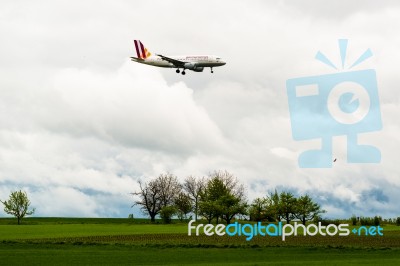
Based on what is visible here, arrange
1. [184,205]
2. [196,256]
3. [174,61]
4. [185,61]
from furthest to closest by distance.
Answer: [184,205]
[185,61]
[174,61]
[196,256]

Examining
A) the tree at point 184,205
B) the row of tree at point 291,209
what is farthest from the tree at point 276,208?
the tree at point 184,205

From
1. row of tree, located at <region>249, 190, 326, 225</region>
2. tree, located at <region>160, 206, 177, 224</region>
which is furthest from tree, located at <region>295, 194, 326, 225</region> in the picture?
tree, located at <region>160, 206, 177, 224</region>

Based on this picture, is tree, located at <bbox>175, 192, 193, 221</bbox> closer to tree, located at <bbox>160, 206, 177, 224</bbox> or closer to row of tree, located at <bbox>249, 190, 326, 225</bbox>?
tree, located at <bbox>160, 206, 177, 224</bbox>

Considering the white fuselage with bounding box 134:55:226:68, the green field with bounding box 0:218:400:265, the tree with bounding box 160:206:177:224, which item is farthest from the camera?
the tree with bounding box 160:206:177:224

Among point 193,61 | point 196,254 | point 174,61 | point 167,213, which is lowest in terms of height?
point 196,254

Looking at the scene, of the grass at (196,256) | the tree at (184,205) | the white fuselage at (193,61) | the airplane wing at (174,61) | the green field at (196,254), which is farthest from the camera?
the tree at (184,205)

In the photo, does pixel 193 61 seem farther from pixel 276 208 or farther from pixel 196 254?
pixel 196 254

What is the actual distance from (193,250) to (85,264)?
44.4ft

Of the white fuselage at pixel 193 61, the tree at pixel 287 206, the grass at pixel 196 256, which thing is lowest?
the grass at pixel 196 256

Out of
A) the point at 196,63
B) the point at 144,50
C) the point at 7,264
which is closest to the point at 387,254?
the point at 7,264

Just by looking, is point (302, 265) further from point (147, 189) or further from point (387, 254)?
point (147, 189)

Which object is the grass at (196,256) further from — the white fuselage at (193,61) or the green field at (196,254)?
the white fuselage at (193,61)

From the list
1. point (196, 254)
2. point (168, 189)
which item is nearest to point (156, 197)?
point (168, 189)

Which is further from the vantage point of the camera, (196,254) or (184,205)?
(184,205)
